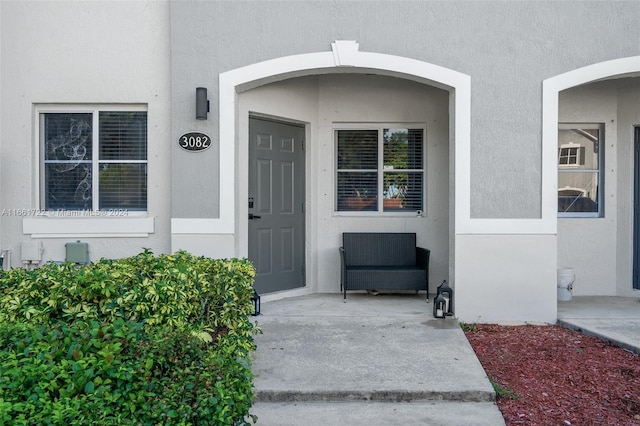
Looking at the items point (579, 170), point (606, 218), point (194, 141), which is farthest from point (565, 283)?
point (194, 141)

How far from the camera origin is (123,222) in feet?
22.4

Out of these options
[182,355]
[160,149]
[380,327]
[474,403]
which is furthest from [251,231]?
[182,355]

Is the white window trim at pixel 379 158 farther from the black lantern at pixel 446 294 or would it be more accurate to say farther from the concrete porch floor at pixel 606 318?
the concrete porch floor at pixel 606 318

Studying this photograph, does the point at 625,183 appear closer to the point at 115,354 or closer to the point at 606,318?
the point at 606,318

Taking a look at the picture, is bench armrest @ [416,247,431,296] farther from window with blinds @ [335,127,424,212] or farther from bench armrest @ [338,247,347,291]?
bench armrest @ [338,247,347,291]

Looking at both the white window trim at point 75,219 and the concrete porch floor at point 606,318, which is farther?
the white window trim at point 75,219

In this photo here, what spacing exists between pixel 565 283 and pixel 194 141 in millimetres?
4920

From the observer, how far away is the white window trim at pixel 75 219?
6.78 m

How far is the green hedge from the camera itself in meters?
2.53

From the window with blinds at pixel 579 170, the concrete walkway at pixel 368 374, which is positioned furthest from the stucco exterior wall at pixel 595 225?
the concrete walkway at pixel 368 374

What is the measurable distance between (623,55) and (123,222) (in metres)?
6.03

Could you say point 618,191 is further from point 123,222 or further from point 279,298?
point 123,222

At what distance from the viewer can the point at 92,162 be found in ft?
22.6

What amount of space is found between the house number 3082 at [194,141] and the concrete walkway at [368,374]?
80.4 inches
